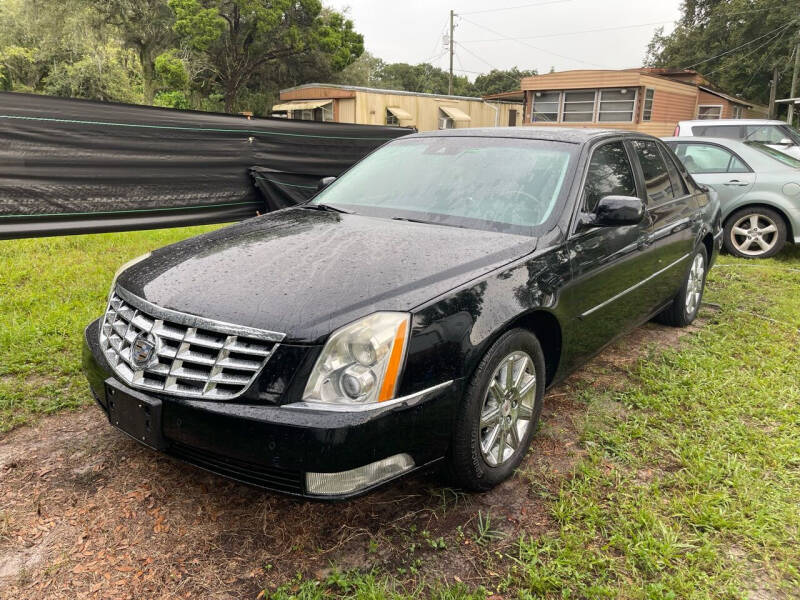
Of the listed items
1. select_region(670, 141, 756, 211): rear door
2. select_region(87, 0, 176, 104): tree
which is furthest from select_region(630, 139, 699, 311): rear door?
select_region(87, 0, 176, 104): tree

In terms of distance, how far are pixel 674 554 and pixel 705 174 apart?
6.60 meters

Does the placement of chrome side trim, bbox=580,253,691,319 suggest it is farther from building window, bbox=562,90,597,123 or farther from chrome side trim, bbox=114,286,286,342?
building window, bbox=562,90,597,123

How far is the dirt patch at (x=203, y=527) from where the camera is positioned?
6.70ft

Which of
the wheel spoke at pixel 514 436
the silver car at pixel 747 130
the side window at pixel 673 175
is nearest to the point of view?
the wheel spoke at pixel 514 436

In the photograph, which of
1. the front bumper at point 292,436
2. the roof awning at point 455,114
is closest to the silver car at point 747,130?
the front bumper at point 292,436

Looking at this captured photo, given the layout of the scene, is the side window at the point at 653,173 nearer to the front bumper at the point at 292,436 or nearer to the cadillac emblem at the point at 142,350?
the front bumper at the point at 292,436

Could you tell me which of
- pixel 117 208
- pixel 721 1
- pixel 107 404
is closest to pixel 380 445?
pixel 107 404

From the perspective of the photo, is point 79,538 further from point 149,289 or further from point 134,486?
point 149,289

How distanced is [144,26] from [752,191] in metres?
30.7

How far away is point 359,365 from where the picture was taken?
77.9 inches

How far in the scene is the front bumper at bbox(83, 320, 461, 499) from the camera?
6.17ft

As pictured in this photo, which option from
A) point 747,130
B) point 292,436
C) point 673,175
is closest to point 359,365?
point 292,436

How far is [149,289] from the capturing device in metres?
2.32

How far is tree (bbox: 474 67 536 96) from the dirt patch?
6642 cm
